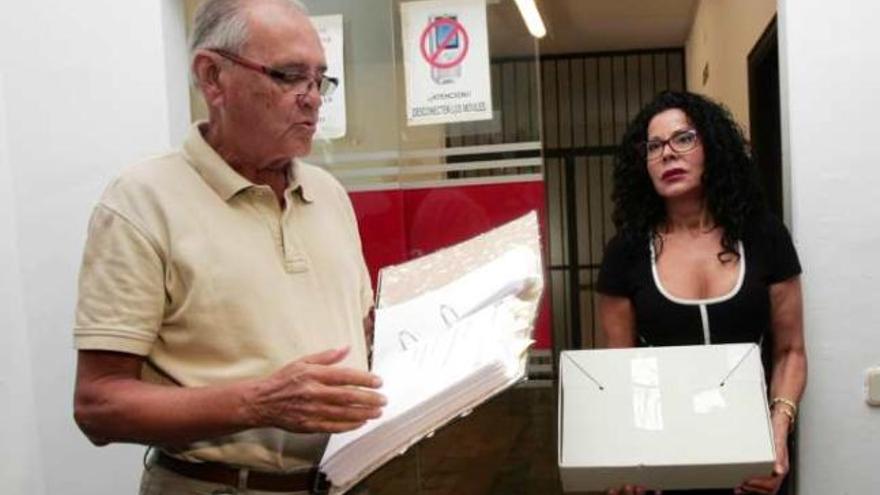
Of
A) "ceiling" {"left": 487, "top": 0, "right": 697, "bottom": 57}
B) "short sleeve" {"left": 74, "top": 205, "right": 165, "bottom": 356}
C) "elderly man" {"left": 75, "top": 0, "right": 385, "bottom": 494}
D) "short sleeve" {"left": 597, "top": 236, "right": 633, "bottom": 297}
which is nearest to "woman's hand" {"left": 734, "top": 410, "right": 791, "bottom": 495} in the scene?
"short sleeve" {"left": 597, "top": 236, "right": 633, "bottom": 297}

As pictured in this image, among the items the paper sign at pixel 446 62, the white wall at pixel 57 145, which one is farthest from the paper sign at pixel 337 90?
the white wall at pixel 57 145

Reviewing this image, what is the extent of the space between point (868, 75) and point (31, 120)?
2.17 m

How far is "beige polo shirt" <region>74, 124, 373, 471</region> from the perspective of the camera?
1.16 meters

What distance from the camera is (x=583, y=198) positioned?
7477 millimetres

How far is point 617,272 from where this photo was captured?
1929 mm

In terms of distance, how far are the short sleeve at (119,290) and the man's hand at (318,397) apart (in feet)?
0.66

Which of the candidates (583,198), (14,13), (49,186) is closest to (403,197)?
(49,186)

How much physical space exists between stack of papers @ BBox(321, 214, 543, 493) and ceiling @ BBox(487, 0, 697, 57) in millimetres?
3975

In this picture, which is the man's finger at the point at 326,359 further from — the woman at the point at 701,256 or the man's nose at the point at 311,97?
the woman at the point at 701,256

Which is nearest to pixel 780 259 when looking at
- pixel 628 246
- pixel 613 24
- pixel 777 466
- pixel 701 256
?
pixel 701 256

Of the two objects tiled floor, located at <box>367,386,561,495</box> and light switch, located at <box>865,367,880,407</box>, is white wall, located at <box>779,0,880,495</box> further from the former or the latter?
tiled floor, located at <box>367,386,561,495</box>

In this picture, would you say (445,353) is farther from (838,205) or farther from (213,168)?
(838,205)

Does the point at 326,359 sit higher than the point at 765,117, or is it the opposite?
the point at 765,117

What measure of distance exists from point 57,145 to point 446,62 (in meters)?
1.13
